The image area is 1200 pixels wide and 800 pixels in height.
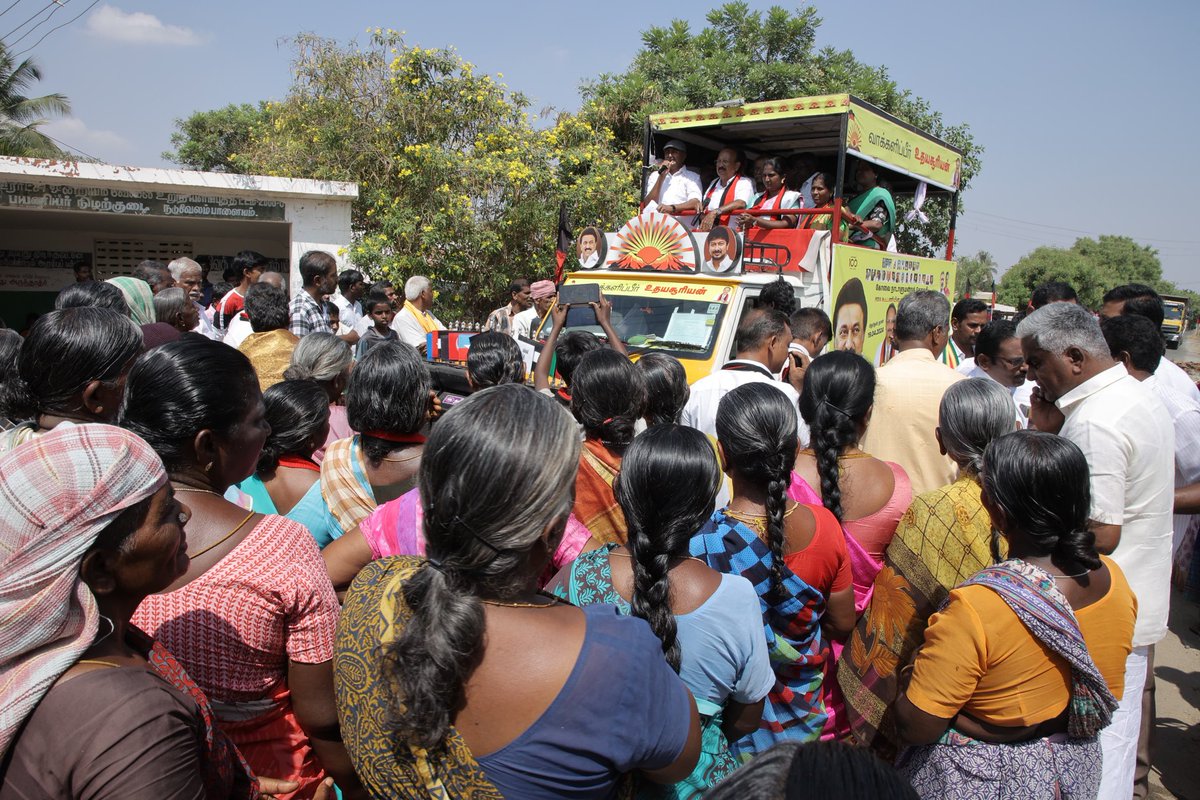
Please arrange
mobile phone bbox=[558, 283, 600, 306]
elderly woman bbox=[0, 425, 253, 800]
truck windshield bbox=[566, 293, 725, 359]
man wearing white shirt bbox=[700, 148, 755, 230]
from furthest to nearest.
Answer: man wearing white shirt bbox=[700, 148, 755, 230] → truck windshield bbox=[566, 293, 725, 359] → mobile phone bbox=[558, 283, 600, 306] → elderly woman bbox=[0, 425, 253, 800]

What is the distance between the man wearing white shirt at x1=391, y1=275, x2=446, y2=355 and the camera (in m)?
6.15

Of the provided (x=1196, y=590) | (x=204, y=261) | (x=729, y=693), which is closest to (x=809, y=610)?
(x=729, y=693)

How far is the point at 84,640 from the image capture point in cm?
113

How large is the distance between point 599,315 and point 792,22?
17.8m

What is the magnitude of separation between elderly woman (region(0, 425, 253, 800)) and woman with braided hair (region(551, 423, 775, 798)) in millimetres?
832

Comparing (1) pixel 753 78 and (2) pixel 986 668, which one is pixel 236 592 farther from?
(1) pixel 753 78

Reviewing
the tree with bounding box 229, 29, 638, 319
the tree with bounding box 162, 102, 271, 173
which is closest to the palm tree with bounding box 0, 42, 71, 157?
the tree with bounding box 162, 102, 271, 173

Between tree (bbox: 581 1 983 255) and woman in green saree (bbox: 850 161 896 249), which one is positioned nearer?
woman in green saree (bbox: 850 161 896 249)

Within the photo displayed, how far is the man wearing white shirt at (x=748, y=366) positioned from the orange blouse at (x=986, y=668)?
1951 millimetres

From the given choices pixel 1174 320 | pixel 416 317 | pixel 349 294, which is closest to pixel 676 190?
pixel 416 317

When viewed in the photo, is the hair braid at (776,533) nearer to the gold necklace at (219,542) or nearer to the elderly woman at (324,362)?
the gold necklace at (219,542)

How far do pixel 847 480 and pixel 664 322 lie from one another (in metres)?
3.49

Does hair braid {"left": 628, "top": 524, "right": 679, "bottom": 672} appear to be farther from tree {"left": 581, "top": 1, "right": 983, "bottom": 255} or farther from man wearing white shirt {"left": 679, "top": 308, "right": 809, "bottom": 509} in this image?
tree {"left": 581, "top": 1, "right": 983, "bottom": 255}

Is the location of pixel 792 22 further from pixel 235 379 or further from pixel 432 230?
pixel 235 379
